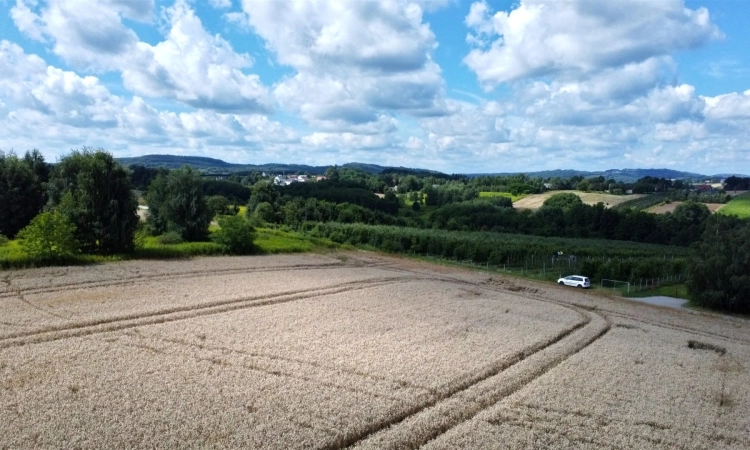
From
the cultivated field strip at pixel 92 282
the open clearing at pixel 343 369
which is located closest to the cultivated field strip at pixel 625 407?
the open clearing at pixel 343 369

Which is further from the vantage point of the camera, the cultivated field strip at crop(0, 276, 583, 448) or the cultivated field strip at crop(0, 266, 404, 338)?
the cultivated field strip at crop(0, 266, 404, 338)

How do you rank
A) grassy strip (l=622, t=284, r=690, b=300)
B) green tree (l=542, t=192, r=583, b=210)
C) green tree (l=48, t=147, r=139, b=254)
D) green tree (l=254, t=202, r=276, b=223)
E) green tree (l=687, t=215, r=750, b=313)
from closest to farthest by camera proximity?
green tree (l=687, t=215, r=750, b=313), green tree (l=48, t=147, r=139, b=254), grassy strip (l=622, t=284, r=690, b=300), green tree (l=254, t=202, r=276, b=223), green tree (l=542, t=192, r=583, b=210)

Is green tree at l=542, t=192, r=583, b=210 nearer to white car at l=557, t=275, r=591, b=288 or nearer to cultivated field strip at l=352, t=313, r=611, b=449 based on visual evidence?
white car at l=557, t=275, r=591, b=288

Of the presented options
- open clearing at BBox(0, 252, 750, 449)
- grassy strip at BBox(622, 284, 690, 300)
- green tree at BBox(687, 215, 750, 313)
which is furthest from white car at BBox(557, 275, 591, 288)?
open clearing at BBox(0, 252, 750, 449)

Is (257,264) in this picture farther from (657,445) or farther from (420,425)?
(657,445)

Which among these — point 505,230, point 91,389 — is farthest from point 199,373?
point 505,230

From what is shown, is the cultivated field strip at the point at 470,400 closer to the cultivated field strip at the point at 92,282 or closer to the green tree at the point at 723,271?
the green tree at the point at 723,271

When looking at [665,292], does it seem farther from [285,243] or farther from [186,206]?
[186,206]
